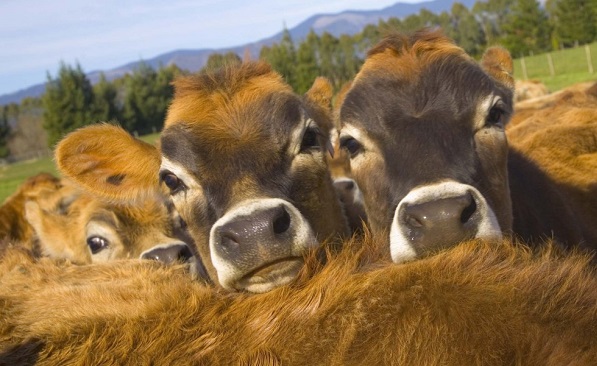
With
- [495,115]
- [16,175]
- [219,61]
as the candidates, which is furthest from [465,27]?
[495,115]

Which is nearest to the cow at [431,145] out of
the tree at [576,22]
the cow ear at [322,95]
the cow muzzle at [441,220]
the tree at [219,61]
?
the cow muzzle at [441,220]

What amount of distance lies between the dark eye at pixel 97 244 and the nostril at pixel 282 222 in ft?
11.2

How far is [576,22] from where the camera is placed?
78812mm

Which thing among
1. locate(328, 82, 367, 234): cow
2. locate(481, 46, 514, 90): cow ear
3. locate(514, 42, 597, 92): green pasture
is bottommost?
locate(514, 42, 597, 92): green pasture

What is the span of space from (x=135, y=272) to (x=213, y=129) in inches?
56.8

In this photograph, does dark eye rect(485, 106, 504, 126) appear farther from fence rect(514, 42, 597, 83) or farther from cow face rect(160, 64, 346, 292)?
fence rect(514, 42, 597, 83)

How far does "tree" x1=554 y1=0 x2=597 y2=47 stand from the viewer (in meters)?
77.9

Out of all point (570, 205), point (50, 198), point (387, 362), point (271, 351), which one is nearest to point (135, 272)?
point (271, 351)

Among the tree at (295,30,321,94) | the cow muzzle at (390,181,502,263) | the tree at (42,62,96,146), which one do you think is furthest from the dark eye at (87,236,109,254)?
the tree at (42,62,96,146)

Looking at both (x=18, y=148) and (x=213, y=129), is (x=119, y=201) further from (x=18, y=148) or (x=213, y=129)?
(x=18, y=148)

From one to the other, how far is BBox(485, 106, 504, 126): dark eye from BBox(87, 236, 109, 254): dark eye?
3.97 metres

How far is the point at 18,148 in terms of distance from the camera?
78562mm

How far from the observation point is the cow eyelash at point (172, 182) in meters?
→ 4.43

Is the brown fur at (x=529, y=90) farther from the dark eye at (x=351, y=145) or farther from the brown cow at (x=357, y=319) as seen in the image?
the brown cow at (x=357, y=319)
